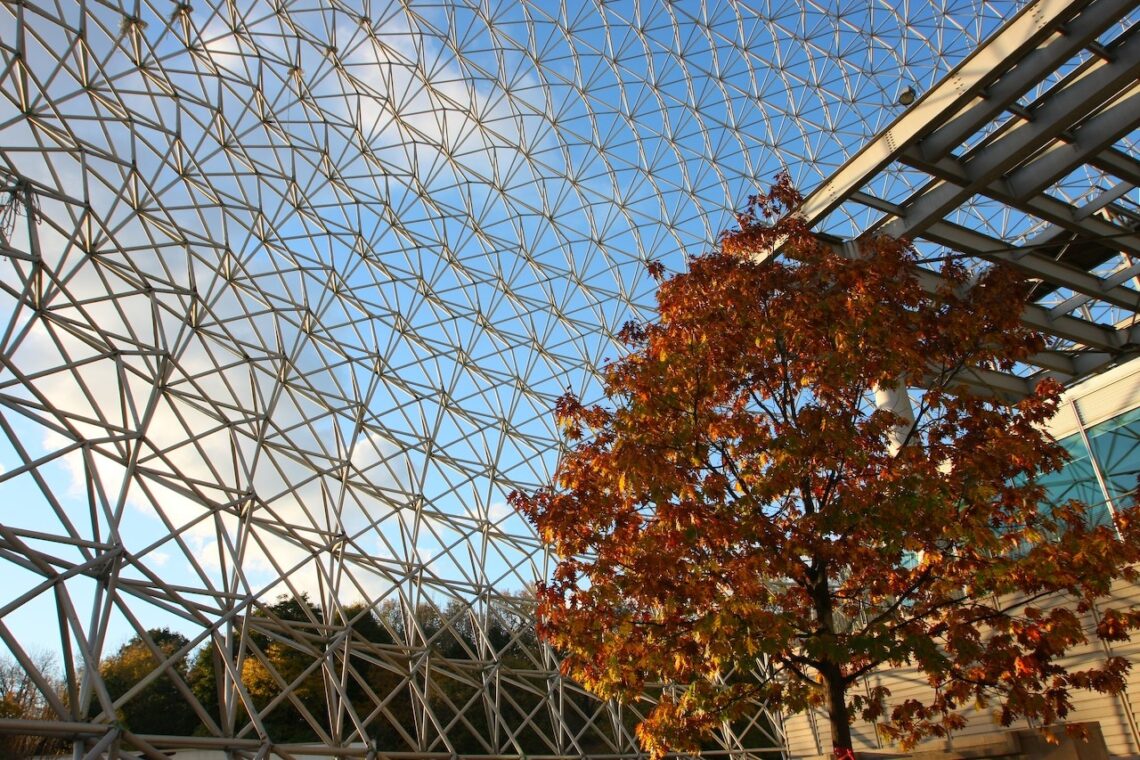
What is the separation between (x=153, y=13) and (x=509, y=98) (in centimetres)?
1237

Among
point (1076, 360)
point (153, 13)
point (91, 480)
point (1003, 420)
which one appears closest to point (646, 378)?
point (1003, 420)

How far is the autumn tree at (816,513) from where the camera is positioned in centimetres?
938

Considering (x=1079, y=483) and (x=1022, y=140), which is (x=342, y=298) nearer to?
(x=1022, y=140)

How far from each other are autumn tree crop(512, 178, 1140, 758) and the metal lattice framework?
7601mm

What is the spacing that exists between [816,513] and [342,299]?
2147 cm

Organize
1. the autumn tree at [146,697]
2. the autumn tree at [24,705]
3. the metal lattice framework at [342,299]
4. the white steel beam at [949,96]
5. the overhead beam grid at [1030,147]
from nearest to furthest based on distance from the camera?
the white steel beam at [949,96], the overhead beam grid at [1030,147], the metal lattice framework at [342,299], the autumn tree at [24,705], the autumn tree at [146,697]

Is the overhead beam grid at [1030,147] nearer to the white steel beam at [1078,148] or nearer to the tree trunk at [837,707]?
the white steel beam at [1078,148]

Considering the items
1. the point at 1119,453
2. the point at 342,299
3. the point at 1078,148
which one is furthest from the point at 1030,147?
the point at 342,299

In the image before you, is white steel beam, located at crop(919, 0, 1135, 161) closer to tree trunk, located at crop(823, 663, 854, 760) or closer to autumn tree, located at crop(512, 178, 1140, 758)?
autumn tree, located at crop(512, 178, 1140, 758)

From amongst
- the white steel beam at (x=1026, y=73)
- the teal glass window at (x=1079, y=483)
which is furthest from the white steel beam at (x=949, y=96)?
the teal glass window at (x=1079, y=483)

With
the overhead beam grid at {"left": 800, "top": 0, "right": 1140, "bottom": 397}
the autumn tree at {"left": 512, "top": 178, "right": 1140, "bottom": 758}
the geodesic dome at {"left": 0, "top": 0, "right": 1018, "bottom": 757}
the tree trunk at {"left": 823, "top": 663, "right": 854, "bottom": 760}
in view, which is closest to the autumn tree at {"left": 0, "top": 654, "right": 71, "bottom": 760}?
the geodesic dome at {"left": 0, "top": 0, "right": 1018, "bottom": 757}

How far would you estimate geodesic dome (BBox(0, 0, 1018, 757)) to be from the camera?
16.7 m

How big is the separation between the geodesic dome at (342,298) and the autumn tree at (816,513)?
776cm

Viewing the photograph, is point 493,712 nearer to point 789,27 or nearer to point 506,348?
point 506,348
